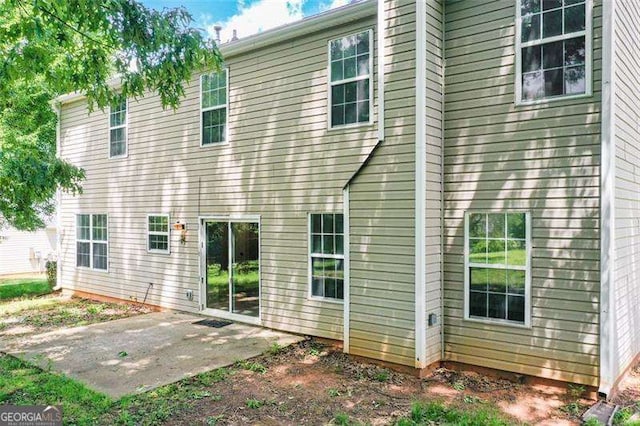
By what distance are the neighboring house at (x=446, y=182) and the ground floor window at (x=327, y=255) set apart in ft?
0.09

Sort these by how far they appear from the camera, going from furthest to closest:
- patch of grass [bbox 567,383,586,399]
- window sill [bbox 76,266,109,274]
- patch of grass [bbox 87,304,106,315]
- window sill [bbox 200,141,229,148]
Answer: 1. window sill [bbox 76,266,109,274]
2. patch of grass [bbox 87,304,106,315]
3. window sill [bbox 200,141,229,148]
4. patch of grass [bbox 567,383,586,399]

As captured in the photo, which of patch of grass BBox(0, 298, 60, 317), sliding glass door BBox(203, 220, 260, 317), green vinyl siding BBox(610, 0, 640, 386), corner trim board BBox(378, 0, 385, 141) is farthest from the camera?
patch of grass BBox(0, 298, 60, 317)

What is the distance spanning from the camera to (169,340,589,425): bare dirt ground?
4949 mm

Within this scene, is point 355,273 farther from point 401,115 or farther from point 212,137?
point 212,137

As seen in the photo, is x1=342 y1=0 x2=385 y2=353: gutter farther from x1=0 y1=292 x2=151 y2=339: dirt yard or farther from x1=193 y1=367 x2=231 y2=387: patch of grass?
x1=0 y1=292 x2=151 y2=339: dirt yard

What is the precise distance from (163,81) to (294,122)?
250 centimetres

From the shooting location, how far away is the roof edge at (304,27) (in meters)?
7.13

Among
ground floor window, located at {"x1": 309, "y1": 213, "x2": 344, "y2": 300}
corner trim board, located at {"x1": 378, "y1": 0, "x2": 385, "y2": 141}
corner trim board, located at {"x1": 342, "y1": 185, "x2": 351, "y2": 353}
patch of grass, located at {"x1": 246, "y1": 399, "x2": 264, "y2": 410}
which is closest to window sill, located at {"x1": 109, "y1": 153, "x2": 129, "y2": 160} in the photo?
ground floor window, located at {"x1": 309, "y1": 213, "x2": 344, "y2": 300}

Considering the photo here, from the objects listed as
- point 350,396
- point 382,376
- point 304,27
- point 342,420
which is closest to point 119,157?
point 304,27

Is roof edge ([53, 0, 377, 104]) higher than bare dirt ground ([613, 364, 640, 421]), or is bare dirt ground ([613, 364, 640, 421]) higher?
roof edge ([53, 0, 377, 104])

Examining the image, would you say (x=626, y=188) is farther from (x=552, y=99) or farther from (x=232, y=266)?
(x=232, y=266)

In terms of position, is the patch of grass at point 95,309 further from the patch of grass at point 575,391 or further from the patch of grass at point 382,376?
the patch of grass at point 575,391

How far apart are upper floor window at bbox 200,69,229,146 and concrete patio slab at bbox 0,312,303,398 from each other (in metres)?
3.72

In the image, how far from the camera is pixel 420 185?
20.3 ft
